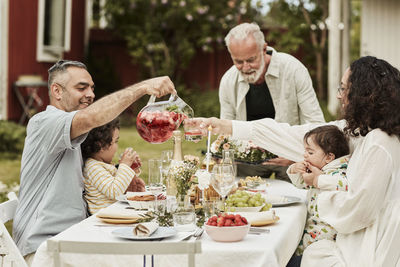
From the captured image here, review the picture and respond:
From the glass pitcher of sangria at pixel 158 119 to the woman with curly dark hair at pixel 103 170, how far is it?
0.44 meters

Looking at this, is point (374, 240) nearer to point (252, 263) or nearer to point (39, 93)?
point (252, 263)

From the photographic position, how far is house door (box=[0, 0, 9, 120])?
37.6 ft

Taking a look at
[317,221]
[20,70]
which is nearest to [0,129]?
[20,70]

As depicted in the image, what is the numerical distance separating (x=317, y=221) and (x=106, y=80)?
39.1ft

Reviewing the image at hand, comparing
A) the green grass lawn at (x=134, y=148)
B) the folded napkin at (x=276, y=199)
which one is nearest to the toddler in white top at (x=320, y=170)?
the folded napkin at (x=276, y=199)

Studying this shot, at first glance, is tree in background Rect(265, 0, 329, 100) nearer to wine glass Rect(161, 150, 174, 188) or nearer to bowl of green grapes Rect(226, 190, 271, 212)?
wine glass Rect(161, 150, 174, 188)

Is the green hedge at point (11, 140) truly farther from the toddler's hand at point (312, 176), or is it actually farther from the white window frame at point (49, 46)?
the toddler's hand at point (312, 176)

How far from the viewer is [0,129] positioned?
9.43m

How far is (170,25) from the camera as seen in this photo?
47.7 feet

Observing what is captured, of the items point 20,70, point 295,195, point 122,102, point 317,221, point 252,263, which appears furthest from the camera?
point 20,70

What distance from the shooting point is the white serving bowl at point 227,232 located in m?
2.40

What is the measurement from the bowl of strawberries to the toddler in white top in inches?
30.8

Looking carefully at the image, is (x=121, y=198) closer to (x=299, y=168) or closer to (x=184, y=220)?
(x=184, y=220)

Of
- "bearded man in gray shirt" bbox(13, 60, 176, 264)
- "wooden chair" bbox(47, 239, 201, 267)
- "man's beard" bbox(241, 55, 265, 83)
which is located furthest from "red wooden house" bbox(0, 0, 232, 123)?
"wooden chair" bbox(47, 239, 201, 267)
